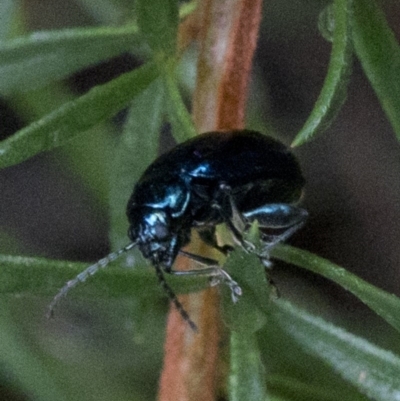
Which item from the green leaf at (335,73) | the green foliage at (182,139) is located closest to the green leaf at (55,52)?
the green foliage at (182,139)

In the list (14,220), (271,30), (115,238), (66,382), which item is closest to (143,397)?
(66,382)

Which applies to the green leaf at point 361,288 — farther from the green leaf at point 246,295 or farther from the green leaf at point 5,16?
the green leaf at point 5,16

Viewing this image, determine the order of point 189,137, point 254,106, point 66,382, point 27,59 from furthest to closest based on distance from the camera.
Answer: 1. point 254,106
2. point 66,382
3. point 27,59
4. point 189,137

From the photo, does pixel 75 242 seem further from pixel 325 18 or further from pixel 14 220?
pixel 325 18

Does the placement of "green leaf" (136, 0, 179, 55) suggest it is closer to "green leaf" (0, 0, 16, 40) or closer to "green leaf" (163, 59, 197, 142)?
"green leaf" (163, 59, 197, 142)

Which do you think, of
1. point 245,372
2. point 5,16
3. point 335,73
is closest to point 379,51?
point 335,73
